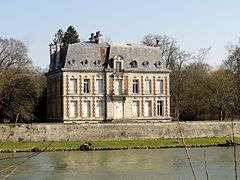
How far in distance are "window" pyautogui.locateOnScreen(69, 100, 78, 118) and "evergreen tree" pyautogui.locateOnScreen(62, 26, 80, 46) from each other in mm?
18990

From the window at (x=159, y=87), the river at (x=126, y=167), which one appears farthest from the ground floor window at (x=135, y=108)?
the river at (x=126, y=167)

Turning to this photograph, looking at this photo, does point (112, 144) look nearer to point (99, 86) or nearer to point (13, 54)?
point (99, 86)

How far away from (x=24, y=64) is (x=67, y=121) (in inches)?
345

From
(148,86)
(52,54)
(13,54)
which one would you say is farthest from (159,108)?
(13,54)

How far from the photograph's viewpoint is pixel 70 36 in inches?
2259

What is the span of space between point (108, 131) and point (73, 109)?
5048 mm

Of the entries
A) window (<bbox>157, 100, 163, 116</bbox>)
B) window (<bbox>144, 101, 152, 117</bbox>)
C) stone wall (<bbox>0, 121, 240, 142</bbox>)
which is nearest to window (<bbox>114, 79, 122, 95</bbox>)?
Answer: window (<bbox>144, 101, 152, 117</bbox>)

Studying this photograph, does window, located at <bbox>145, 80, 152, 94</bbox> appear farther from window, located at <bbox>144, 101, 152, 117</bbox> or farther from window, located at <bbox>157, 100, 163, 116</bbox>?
window, located at <bbox>157, 100, 163, 116</bbox>

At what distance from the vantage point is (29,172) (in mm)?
18922

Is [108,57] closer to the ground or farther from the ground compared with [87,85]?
farther from the ground

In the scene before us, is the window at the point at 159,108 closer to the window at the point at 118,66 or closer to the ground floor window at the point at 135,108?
the ground floor window at the point at 135,108

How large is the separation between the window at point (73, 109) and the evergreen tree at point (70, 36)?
19.0m

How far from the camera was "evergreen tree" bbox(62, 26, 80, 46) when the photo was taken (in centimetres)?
5678

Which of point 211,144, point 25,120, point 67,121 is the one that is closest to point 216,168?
point 211,144
